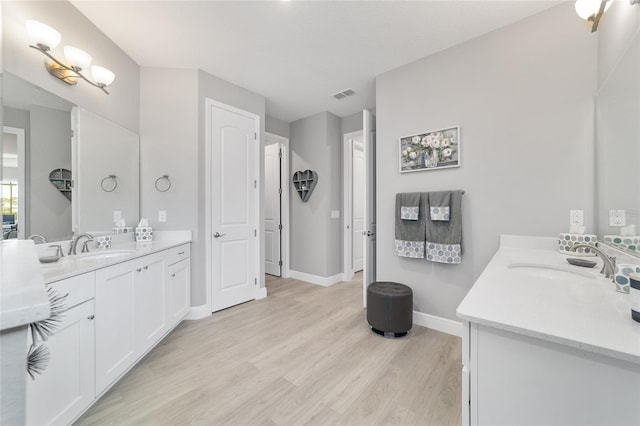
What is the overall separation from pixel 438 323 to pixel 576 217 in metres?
1.39

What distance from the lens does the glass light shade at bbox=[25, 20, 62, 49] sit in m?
1.58

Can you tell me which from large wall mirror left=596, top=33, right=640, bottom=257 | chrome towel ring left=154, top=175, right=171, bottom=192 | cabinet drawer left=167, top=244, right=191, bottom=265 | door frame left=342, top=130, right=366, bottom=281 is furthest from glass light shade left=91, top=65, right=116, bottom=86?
large wall mirror left=596, top=33, right=640, bottom=257

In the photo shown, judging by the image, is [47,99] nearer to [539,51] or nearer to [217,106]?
[217,106]

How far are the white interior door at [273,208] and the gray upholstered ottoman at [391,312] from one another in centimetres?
241

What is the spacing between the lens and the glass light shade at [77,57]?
183 centimetres

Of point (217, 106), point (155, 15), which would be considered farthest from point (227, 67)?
point (155, 15)

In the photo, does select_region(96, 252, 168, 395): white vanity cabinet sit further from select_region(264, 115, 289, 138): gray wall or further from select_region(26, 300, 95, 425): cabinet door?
select_region(264, 115, 289, 138): gray wall

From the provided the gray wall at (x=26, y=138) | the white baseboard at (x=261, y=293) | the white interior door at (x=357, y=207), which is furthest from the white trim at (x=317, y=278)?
the gray wall at (x=26, y=138)

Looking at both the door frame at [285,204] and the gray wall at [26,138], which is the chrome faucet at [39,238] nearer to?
the gray wall at [26,138]

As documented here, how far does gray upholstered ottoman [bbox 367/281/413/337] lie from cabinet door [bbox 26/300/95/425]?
199cm

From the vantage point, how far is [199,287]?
2.74 meters

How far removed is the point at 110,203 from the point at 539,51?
3812 mm

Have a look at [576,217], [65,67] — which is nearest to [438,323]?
[576,217]

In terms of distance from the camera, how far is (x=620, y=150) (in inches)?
54.7
